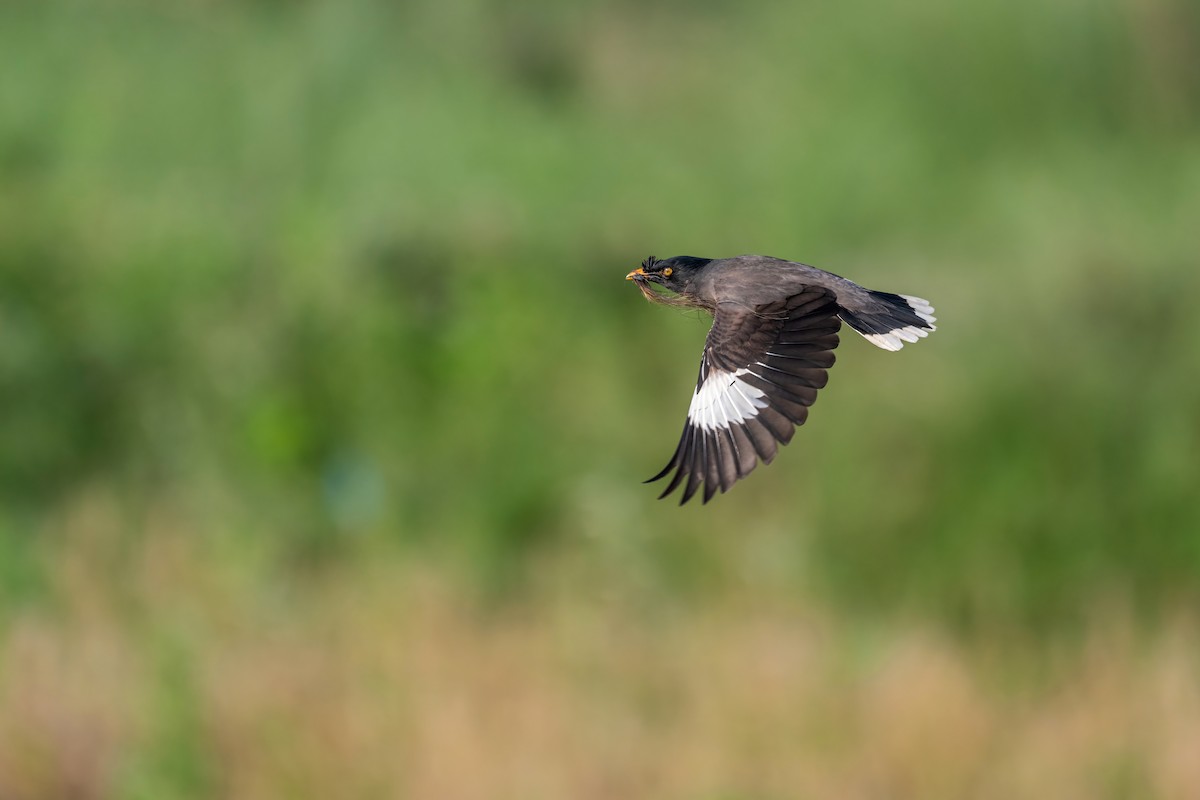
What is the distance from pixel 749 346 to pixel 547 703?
22.7 feet

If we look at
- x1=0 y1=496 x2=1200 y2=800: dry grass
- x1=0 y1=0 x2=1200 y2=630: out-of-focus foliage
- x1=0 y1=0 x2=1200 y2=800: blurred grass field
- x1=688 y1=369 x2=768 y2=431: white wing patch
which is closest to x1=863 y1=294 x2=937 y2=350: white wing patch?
x1=688 y1=369 x2=768 y2=431: white wing patch

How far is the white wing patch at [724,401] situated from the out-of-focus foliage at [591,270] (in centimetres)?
665

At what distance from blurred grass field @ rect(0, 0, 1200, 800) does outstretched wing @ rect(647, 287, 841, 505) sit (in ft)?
20.6

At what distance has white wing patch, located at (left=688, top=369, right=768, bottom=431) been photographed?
1.72 meters

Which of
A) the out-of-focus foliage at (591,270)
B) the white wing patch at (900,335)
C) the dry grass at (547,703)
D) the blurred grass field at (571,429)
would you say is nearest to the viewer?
the white wing patch at (900,335)

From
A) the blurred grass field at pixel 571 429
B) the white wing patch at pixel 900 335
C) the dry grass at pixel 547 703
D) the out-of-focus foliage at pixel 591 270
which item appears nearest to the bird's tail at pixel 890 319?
the white wing patch at pixel 900 335

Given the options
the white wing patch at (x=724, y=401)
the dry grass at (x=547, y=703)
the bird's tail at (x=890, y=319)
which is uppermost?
the bird's tail at (x=890, y=319)

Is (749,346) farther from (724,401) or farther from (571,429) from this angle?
(571,429)

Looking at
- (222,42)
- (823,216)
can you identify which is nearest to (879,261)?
(823,216)

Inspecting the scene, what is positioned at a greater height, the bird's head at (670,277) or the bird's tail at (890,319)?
the bird's tail at (890,319)

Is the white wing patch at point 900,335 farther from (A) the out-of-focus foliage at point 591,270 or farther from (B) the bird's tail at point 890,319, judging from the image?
(A) the out-of-focus foliage at point 591,270

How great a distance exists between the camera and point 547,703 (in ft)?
27.6

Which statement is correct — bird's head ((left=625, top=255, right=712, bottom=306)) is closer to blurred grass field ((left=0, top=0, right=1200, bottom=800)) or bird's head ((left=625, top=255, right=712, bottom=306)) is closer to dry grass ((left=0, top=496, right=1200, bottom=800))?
dry grass ((left=0, top=496, right=1200, bottom=800))

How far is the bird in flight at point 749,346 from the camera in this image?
1605 millimetres
